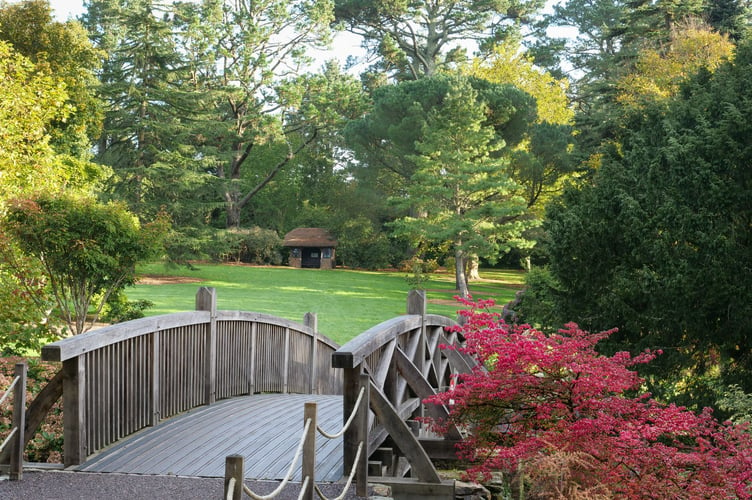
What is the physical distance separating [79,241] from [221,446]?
7906 millimetres

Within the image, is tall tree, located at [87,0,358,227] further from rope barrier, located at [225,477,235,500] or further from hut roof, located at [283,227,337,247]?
rope barrier, located at [225,477,235,500]

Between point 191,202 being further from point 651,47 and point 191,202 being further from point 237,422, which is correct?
point 237,422

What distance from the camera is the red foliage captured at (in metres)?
5.95

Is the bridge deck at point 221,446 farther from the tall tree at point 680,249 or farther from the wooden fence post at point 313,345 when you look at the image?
the tall tree at point 680,249

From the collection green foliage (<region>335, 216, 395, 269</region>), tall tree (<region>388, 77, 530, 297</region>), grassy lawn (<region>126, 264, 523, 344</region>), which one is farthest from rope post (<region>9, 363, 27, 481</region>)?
green foliage (<region>335, 216, 395, 269</region>)

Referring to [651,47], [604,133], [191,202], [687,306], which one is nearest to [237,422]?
[687,306]

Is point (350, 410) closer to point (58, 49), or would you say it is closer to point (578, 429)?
point (578, 429)

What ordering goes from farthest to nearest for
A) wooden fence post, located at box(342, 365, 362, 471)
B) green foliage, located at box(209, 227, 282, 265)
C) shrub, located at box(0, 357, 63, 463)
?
1. green foliage, located at box(209, 227, 282, 265)
2. shrub, located at box(0, 357, 63, 463)
3. wooden fence post, located at box(342, 365, 362, 471)

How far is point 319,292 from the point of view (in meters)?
31.5

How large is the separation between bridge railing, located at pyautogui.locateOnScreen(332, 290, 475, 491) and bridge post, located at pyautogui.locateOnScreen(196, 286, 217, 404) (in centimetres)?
184

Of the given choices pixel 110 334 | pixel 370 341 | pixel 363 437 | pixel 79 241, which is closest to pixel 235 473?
pixel 363 437

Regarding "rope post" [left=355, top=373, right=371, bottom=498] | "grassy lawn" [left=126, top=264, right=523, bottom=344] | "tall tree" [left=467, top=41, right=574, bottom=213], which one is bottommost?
"grassy lawn" [left=126, top=264, right=523, bottom=344]

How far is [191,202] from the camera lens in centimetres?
3631

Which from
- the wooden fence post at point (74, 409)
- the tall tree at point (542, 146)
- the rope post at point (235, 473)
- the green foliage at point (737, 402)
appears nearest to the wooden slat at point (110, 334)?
the wooden fence post at point (74, 409)
